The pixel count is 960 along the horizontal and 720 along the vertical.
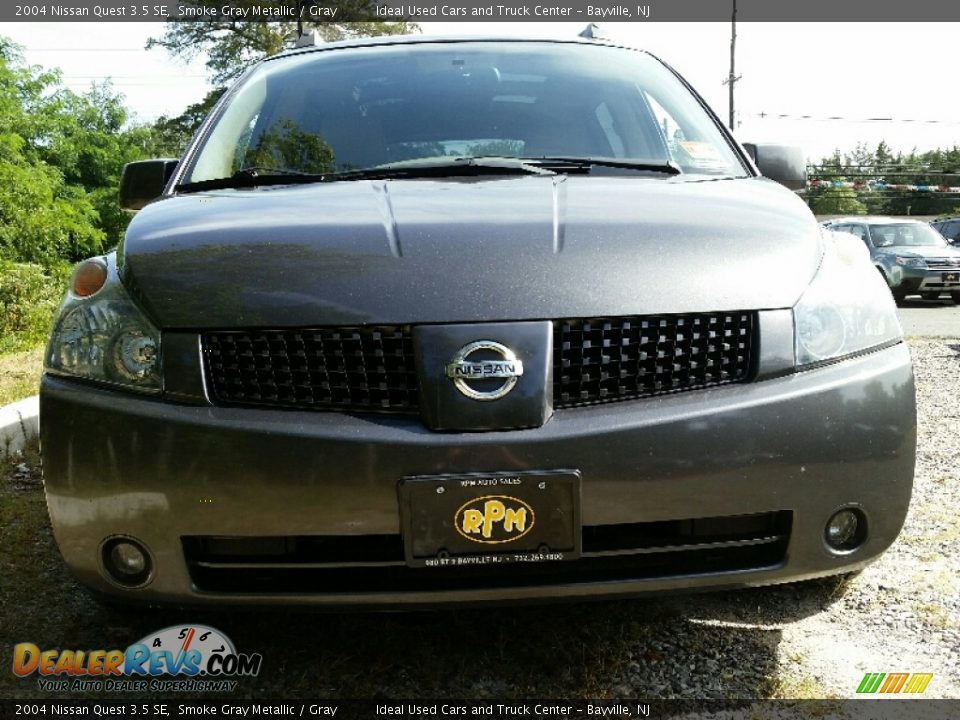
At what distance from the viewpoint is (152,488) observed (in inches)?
69.7

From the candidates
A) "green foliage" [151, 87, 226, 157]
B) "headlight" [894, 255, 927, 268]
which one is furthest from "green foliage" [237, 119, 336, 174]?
"green foliage" [151, 87, 226, 157]

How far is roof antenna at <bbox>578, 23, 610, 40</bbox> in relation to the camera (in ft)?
11.1

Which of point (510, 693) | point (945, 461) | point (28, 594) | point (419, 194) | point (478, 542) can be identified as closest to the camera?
point (478, 542)

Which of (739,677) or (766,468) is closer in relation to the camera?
(766,468)

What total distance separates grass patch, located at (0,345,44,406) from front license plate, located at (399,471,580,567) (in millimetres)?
3510

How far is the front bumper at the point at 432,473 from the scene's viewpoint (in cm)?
172

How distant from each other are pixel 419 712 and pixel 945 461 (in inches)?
121

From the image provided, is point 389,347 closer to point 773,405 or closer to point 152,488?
point 152,488

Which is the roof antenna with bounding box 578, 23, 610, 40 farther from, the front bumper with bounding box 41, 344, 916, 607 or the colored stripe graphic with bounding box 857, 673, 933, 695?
the colored stripe graphic with bounding box 857, 673, 933, 695

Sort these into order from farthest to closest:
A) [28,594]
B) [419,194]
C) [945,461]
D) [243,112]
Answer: [945,461], [243,112], [28,594], [419,194]

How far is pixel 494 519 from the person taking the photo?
1.72 m

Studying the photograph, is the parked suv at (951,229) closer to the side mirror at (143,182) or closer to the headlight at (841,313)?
the headlight at (841,313)

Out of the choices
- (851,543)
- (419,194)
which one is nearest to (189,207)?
(419,194)

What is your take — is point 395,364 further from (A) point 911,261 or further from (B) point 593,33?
(A) point 911,261
